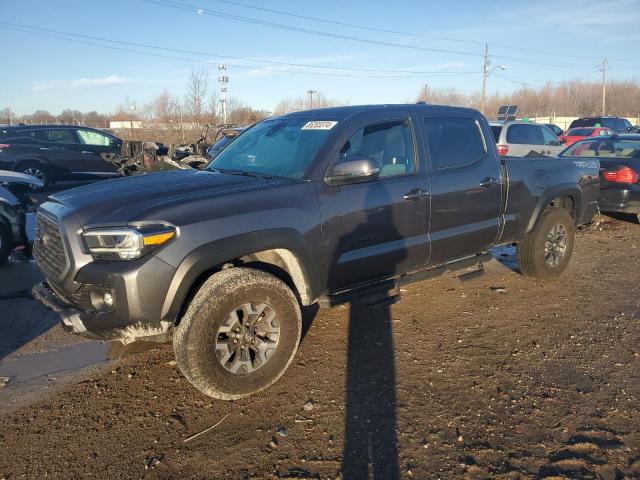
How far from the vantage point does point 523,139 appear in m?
12.7

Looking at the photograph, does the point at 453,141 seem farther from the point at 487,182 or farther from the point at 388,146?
the point at 388,146

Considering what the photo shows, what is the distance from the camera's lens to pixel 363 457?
270cm

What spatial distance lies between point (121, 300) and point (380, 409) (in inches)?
69.3

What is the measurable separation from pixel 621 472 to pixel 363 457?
4.46ft

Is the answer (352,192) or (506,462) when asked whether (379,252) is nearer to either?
(352,192)

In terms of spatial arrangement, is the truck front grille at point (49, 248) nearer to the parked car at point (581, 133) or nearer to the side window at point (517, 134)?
the side window at point (517, 134)

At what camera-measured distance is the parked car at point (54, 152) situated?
42.0 feet

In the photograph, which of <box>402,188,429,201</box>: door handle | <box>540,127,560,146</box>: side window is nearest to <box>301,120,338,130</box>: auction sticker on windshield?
<box>402,188,429,201</box>: door handle

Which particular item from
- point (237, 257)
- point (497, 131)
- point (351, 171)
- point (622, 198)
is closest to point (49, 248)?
point (237, 257)

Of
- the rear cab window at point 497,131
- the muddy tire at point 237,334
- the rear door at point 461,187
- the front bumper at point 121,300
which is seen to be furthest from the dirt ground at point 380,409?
the rear cab window at point 497,131

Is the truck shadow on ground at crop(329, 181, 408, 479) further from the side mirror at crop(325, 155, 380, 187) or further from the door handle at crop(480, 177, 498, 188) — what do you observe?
the door handle at crop(480, 177, 498, 188)

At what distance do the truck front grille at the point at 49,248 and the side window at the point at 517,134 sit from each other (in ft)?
37.8

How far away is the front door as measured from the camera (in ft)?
11.8

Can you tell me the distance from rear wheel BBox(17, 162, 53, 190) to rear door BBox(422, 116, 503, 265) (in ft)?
38.6
